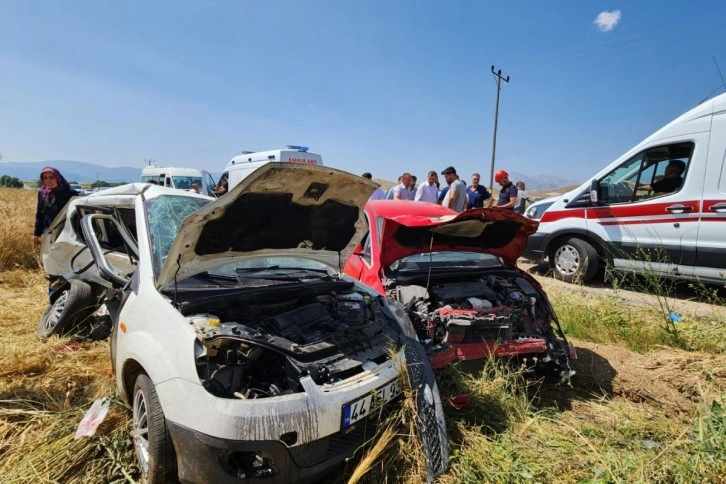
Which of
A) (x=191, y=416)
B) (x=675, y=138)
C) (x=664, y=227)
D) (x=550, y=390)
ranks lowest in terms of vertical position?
(x=550, y=390)

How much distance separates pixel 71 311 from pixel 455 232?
3.66 metres

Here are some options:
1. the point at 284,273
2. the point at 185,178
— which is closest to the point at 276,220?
the point at 284,273

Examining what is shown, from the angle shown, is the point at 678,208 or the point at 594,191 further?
the point at 594,191

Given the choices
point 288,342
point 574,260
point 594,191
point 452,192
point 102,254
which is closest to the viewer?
point 288,342

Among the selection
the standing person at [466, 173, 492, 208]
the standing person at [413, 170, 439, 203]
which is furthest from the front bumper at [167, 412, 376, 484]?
the standing person at [466, 173, 492, 208]

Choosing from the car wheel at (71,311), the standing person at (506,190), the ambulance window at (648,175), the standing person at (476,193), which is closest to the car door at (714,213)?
the ambulance window at (648,175)

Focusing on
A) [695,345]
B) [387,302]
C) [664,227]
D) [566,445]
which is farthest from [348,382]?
[664,227]

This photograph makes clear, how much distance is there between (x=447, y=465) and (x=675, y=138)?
6.12m

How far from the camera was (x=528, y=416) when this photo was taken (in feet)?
9.50

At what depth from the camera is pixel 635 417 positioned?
2887mm

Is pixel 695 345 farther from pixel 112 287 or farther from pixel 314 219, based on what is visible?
pixel 112 287

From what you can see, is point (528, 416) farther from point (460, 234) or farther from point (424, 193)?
point (424, 193)

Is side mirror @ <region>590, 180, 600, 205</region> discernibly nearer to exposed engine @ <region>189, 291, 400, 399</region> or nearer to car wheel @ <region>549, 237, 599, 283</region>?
car wheel @ <region>549, 237, 599, 283</region>

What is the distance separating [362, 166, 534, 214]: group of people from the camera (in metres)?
8.02
